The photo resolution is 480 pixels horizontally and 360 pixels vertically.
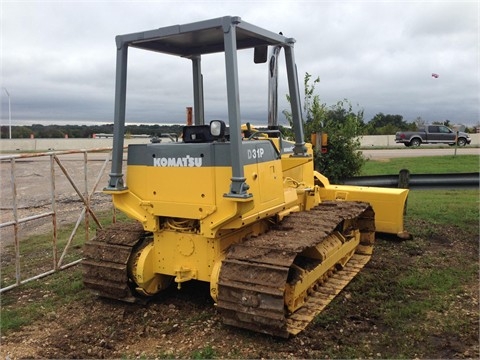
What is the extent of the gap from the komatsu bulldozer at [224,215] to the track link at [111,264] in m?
0.01

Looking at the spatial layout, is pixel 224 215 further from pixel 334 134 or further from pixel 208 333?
pixel 334 134

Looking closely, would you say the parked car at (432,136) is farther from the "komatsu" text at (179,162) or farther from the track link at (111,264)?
the "komatsu" text at (179,162)

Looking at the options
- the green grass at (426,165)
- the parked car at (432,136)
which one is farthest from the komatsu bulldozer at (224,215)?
the parked car at (432,136)

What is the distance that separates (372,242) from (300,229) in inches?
113

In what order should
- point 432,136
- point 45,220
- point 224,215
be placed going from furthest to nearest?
point 432,136 → point 45,220 → point 224,215

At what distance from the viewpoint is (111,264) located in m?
5.70

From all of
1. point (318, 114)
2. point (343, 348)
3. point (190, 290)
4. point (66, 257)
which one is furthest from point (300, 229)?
point (318, 114)

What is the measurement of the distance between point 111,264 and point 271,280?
2.17 meters

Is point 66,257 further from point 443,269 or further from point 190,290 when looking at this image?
point 443,269

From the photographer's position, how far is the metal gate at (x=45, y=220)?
7.19m

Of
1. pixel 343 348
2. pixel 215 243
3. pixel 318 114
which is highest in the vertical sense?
pixel 318 114

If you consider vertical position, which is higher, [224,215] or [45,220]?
[224,215]

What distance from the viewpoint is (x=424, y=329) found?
5090mm

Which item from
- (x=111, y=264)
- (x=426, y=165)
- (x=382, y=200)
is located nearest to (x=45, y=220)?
(x=111, y=264)
